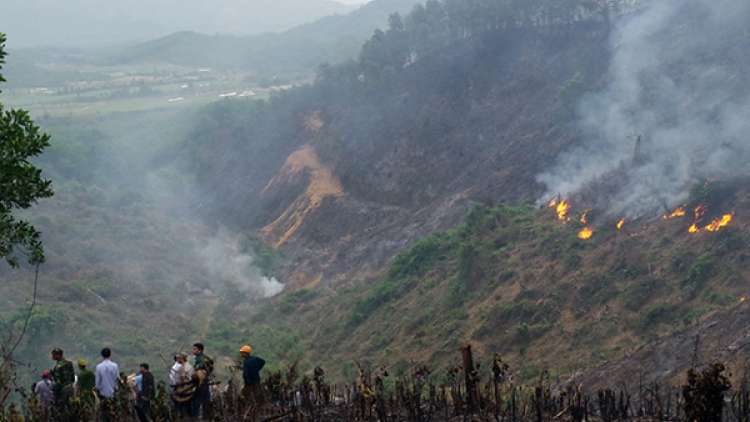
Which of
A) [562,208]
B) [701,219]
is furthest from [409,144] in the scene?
[701,219]

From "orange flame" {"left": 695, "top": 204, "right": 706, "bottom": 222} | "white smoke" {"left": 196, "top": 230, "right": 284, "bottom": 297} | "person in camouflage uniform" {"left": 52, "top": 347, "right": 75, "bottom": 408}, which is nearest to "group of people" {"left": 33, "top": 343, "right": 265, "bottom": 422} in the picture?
"person in camouflage uniform" {"left": 52, "top": 347, "right": 75, "bottom": 408}

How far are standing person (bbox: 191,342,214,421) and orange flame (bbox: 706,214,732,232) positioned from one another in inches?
555

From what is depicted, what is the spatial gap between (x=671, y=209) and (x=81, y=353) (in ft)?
57.5

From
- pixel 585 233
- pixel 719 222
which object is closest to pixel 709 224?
pixel 719 222

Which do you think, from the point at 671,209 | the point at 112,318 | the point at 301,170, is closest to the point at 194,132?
the point at 301,170

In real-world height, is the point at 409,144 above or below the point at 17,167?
below

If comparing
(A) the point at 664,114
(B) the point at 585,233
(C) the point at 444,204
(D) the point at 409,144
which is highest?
(A) the point at 664,114

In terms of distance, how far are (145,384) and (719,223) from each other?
15.1 meters

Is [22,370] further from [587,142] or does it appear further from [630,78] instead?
[630,78]

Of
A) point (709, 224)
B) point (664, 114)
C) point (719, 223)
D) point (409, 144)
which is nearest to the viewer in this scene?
point (719, 223)

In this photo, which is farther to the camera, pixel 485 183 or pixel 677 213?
pixel 485 183

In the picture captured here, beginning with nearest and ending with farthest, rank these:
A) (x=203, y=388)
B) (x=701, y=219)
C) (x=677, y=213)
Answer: (x=203, y=388), (x=701, y=219), (x=677, y=213)

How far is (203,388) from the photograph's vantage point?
10055 millimetres

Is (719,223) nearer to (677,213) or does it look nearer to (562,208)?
(677,213)
